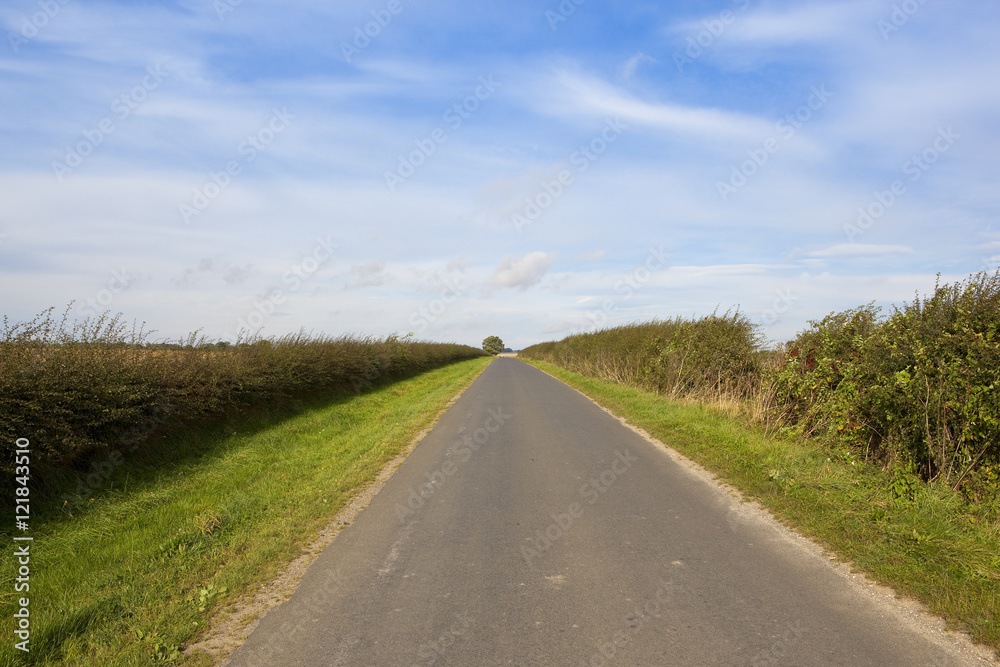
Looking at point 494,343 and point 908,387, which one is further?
point 494,343

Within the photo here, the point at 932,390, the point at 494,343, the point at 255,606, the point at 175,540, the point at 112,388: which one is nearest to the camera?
the point at 255,606

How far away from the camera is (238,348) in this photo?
14.3 metres

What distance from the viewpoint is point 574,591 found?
13.6ft

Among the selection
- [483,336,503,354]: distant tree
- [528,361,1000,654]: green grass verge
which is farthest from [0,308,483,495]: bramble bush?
[483,336,503,354]: distant tree

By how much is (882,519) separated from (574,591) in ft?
11.3

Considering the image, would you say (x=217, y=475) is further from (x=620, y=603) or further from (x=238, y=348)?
(x=620, y=603)

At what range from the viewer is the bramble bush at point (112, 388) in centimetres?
665

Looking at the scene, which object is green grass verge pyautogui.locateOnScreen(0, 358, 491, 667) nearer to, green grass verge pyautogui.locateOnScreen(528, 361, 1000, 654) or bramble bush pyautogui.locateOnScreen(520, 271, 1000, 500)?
green grass verge pyautogui.locateOnScreen(528, 361, 1000, 654)

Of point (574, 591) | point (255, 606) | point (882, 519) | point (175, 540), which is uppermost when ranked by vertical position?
point (882, 519)

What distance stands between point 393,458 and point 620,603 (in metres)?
6.07

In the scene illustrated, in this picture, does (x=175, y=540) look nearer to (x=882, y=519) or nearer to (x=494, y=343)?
(x=882, y=519)

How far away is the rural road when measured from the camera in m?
3.33

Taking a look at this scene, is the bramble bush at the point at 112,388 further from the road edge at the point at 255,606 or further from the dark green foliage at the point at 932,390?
the dark green foliage at the point at 932,390

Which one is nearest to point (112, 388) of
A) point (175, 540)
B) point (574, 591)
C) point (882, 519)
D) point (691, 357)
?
point (175, 540)
